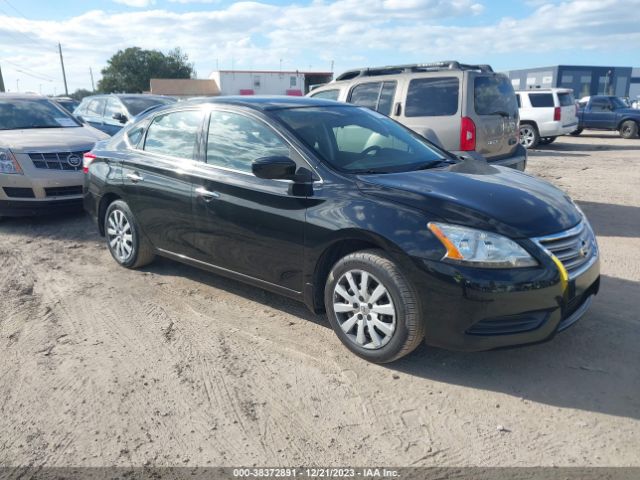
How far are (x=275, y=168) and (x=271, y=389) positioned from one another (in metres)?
1.45

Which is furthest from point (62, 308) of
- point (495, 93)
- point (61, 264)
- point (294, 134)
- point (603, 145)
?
point (603, 145)

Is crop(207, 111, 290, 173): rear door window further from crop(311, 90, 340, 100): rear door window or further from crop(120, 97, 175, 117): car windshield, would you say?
crop(120, 97, 175, 117): car windshield

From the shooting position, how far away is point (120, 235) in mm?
5578

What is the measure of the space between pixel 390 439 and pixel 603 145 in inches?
765

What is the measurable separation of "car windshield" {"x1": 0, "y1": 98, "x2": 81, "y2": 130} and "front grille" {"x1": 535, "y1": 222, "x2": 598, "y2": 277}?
7902 mm

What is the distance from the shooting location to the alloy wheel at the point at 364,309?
11.5 ft

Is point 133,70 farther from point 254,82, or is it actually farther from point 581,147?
point 581,147

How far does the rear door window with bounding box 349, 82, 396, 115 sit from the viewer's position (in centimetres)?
796

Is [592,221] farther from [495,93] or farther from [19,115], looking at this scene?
[19,115]

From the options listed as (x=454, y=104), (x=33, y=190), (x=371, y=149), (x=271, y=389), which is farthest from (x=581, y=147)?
(x=271, y=389)

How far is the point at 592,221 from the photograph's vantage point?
24.6 feet

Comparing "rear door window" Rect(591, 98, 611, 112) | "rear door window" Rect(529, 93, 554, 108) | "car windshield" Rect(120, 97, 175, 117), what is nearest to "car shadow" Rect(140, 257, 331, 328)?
"car windshield" Rect(120, 97, 175, 117)

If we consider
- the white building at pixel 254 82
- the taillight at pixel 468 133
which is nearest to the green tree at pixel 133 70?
the white building at pixel 254 82

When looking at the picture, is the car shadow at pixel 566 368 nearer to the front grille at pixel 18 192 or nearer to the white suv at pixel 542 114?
the front grille at pixel 18 192
